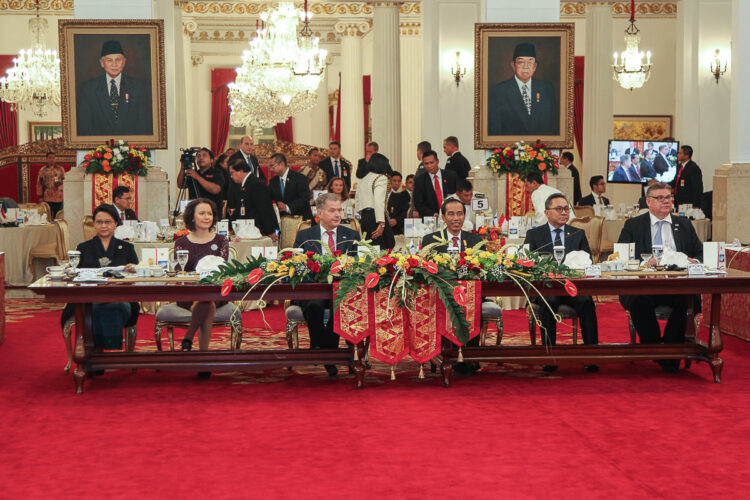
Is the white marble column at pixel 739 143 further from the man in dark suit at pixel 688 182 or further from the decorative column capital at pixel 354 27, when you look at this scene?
the decorative column capital at pixel 354 27

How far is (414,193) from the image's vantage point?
11609mm

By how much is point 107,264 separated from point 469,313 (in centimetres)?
264

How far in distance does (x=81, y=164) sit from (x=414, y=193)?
394cm

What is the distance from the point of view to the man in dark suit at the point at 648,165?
15.1 m

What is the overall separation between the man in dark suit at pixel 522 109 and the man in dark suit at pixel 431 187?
0.80 meters

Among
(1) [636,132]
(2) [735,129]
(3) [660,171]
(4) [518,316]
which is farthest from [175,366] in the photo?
(1) [636,132]

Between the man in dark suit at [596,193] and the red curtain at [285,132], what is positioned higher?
the red curtain at [285,132]

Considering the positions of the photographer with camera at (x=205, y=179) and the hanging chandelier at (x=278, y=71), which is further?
the hanging chandelier at (x=278, y=71)

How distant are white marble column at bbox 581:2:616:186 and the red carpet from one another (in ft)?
38.2

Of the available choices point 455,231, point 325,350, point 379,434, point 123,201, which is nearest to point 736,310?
point 455,231

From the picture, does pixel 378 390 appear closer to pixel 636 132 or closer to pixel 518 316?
pixel 518 316

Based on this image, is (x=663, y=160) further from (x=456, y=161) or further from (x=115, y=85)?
(x=115, y=85)

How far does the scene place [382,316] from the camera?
6.22 m

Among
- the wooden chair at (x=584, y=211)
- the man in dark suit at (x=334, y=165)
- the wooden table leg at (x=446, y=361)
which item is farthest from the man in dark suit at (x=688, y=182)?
the wooden table leg at (x=446, y=361)
